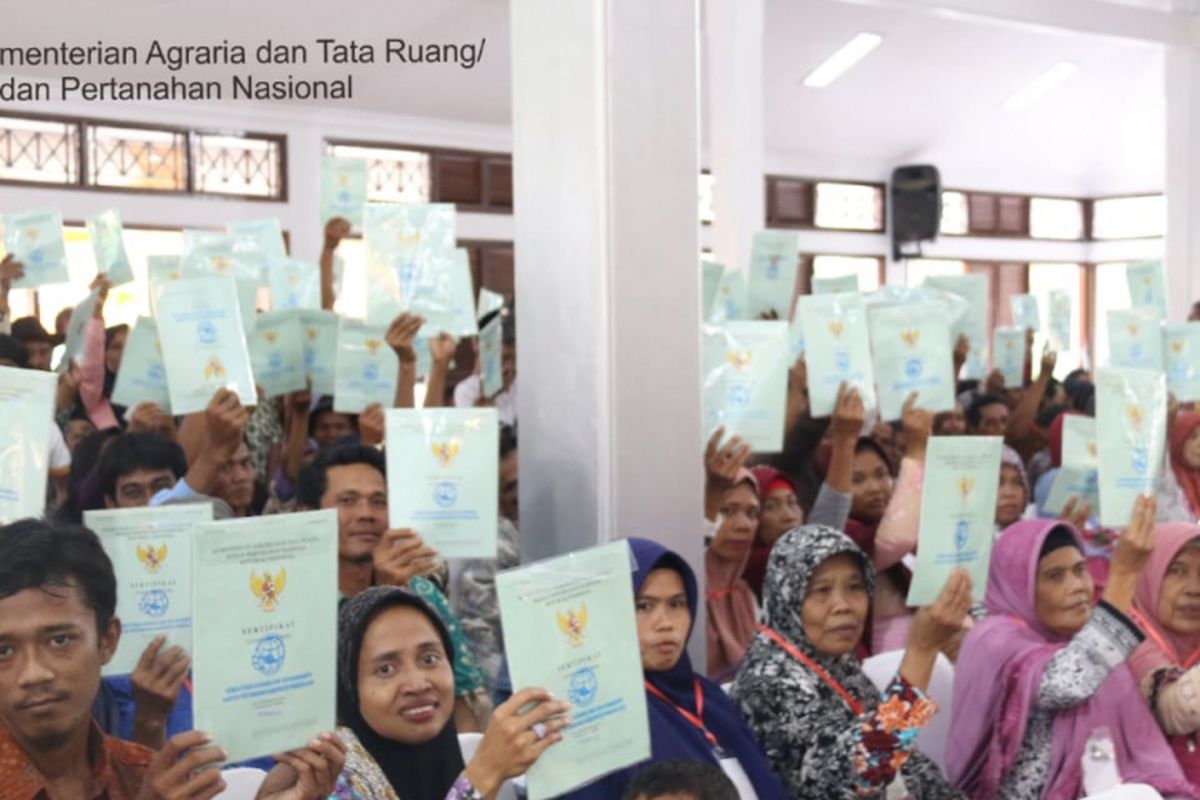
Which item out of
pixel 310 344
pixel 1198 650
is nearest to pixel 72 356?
pixel 310 344

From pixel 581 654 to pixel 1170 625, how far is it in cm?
171

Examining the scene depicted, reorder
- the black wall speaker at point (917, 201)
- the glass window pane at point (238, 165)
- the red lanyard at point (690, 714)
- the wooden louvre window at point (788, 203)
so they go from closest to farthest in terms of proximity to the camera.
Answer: the red lanyard at point (690, 714)
the glass window pane at point (238, 165)
the wooden louvre window at point (788, 203)
the black wall speaker at point (917, 201)

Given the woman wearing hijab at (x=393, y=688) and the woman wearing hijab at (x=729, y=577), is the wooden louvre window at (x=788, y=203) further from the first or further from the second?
the woman wearing hijab at (x=393, y=688)

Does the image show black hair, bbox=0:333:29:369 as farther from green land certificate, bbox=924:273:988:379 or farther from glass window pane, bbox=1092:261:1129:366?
glass window pane, bbox=1092:261:1129:366

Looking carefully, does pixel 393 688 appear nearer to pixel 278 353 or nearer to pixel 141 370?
pixel 141 370

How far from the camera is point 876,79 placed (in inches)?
429

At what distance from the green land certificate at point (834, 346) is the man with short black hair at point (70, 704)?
215 centimetres

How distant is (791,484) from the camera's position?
389 centimetres

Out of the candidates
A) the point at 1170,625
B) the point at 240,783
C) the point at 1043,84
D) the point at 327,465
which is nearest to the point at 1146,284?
the point at 1170,625

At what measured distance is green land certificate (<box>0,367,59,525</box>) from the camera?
223 centimetres

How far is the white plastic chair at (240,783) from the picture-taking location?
2256mm

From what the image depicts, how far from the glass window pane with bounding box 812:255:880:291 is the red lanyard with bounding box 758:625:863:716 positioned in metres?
9.58

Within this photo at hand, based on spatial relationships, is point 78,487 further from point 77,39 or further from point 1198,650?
point 77,39

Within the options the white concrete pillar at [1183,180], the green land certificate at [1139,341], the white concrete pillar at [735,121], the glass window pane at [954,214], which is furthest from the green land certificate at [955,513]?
the glass window pane at [954,214]
